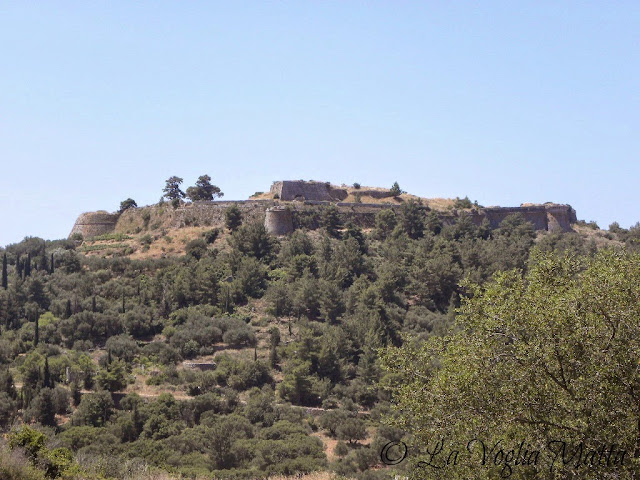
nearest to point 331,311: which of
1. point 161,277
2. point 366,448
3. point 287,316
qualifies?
point 287,316

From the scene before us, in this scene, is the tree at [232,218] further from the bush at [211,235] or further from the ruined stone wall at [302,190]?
the ruined stone wall at [302,190]

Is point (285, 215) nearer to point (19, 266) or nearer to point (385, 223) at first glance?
point (385, 223)

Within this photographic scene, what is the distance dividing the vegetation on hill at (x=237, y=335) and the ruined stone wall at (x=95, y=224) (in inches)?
117

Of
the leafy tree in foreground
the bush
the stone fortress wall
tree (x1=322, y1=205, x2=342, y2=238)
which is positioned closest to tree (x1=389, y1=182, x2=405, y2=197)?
the stone fortress wall

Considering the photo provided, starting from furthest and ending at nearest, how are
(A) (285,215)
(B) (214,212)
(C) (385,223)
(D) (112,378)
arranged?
(B) (214,212), (C) (385,223), (A) (285,215), (D) (112,378)

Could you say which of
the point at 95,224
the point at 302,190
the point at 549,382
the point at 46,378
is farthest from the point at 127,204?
the point at 549,382

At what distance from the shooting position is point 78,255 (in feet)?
145

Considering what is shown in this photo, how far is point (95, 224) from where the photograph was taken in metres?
51.3

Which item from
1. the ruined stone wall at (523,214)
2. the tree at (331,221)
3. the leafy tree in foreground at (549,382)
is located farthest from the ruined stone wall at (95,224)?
the leafy tree in foreground at (549,382)

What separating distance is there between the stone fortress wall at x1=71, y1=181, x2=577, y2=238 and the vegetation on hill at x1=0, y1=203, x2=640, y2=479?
4.24 ft

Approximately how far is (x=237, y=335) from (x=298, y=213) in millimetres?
14196

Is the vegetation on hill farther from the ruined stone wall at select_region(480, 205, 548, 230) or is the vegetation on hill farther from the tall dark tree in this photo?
the ruined stone wall at select_region(480, 205, 548, 230)

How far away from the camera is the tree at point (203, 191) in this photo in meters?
51.9

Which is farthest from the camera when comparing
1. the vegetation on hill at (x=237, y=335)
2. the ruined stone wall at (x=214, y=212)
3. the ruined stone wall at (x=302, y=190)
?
the ruined stone wall at (x=302, y=190)
